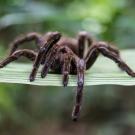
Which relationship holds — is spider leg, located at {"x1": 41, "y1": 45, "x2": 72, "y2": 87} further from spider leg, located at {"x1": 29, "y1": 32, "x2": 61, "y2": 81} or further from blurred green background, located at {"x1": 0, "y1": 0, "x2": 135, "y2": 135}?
blurred green background, located at {"x1": 0, "y1": 0, "x2": 135, "y2": 135}

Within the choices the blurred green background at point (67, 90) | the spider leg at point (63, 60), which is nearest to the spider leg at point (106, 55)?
the spider leg at point (63, 60)

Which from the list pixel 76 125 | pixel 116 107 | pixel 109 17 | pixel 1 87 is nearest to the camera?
pixel 1 87

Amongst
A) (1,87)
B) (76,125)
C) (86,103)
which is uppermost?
(1,87)

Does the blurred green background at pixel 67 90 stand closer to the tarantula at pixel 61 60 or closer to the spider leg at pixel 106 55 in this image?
the spider leg at pixel 106 55

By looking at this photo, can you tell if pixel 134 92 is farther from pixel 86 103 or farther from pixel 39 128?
pixel 39 128

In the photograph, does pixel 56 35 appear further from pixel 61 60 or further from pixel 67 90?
pixel 67 90

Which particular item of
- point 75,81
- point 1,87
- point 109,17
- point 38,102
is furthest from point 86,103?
point 75,81

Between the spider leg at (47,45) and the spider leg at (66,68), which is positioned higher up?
the spider leg at (47,45)
